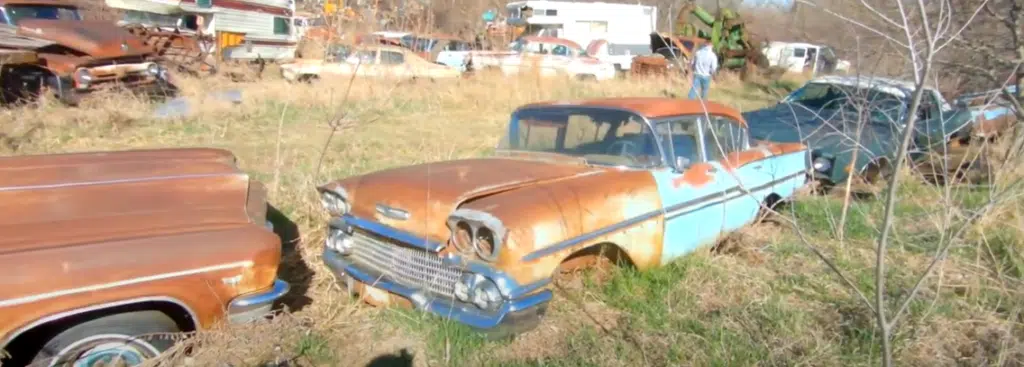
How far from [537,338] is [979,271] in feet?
9.03

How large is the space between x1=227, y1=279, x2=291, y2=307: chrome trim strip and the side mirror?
239 cm

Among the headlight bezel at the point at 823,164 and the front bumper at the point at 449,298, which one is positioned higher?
the headlight bezel at the point at 823,164

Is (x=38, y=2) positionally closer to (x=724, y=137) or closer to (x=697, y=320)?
(x=724, y=137)

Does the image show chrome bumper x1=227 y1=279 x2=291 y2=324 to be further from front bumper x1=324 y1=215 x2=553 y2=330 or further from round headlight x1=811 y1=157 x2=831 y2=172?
round headlight x1=811 y1=157 x2=831 y2=172

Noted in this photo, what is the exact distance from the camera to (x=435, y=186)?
3.72 meters

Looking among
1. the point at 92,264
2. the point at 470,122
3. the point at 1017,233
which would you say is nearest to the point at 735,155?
the point at 1017,233

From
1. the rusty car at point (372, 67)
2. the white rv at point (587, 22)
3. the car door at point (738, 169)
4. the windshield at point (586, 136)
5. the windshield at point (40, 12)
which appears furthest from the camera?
the white rv at point (587, 22)

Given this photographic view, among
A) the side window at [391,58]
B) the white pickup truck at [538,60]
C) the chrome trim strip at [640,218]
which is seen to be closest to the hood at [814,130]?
the chrome trim strip at [640,218]

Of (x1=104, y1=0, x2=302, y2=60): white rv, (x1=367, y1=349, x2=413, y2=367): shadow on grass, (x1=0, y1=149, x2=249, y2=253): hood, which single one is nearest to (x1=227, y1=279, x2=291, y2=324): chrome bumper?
(x1=0, y1=149, x2=249, y2=253): hood

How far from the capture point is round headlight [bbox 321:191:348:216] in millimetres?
4064

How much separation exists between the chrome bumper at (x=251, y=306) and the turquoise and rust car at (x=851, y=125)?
409 centimetres

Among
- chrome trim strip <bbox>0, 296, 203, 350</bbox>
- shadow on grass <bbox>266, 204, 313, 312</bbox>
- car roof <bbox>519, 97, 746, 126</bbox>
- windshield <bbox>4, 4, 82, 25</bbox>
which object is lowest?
shadow on grass <bbox>266, 204, 313, 312</bbox>

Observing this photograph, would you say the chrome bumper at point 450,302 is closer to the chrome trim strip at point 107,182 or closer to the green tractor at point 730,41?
the chrome trim strip at point 107,182

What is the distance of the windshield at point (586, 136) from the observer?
4.32 m
